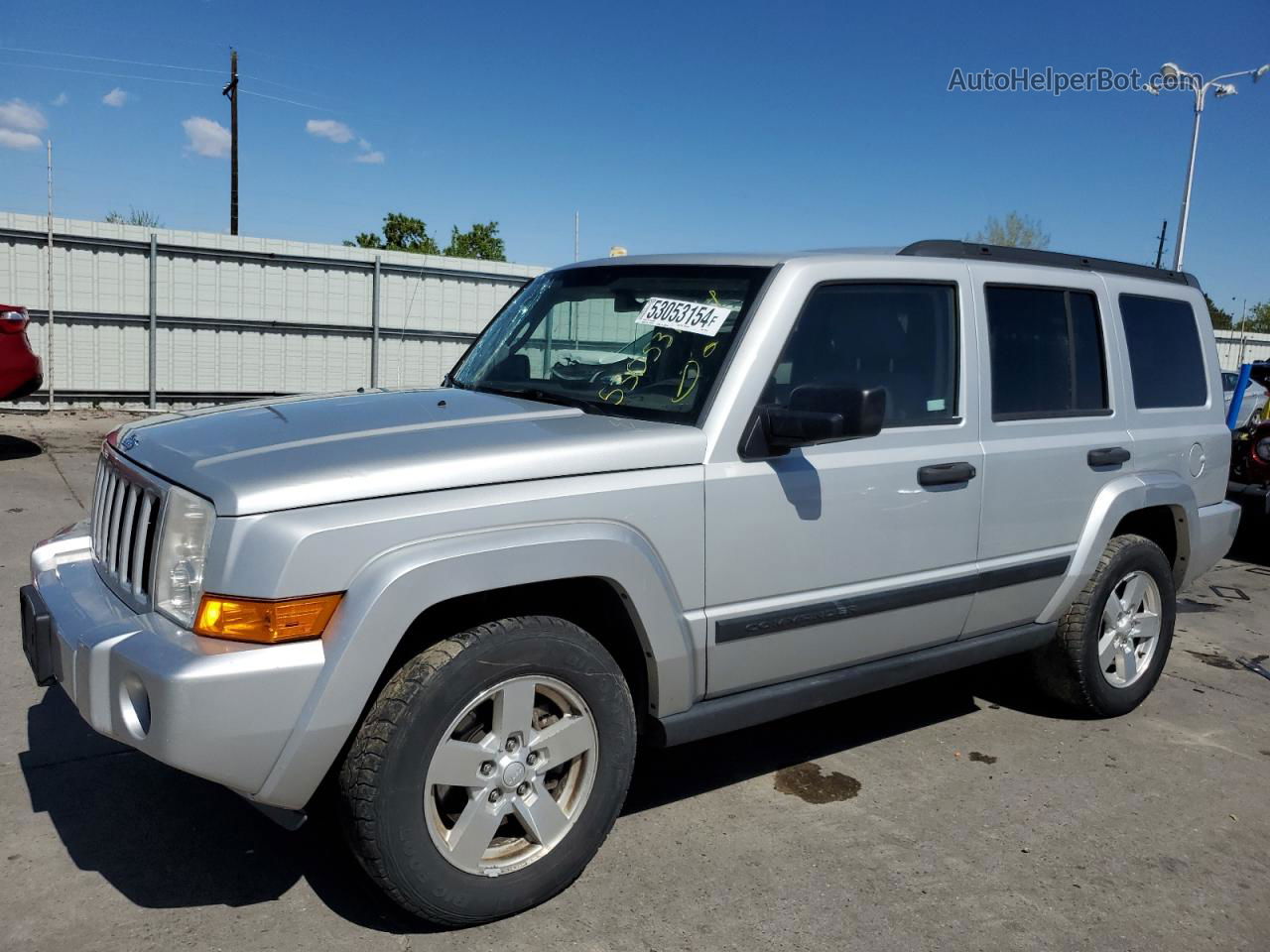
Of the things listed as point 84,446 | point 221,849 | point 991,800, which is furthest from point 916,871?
point 84,446

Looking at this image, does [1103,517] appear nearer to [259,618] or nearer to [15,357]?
[259,618]

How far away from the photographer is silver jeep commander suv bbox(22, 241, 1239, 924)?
2.51 meters

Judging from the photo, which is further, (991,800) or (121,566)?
(991,800)

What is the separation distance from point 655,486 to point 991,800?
189cm

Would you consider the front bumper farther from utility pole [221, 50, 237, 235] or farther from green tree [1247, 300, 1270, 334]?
green tree [1247, 300, 1270, 334]

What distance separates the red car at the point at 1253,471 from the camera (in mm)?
8172

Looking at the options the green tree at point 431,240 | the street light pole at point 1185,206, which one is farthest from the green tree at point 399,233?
the street light pole at point 1185,206

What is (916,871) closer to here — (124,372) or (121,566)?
(121,566)

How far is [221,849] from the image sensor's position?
3223mm

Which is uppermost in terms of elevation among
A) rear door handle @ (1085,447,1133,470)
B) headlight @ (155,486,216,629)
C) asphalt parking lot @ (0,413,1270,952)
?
rear door handle @ (1085,447,1133,470)

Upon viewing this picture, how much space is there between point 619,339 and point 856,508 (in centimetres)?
101

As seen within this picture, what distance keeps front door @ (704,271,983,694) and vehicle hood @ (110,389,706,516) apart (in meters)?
0.32

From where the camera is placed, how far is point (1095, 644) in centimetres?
449

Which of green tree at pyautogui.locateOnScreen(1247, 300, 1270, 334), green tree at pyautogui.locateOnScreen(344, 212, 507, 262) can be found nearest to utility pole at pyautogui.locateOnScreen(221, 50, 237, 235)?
green tree at pyautogui.locateOnScreen(344, 212, 507, 262)
